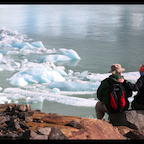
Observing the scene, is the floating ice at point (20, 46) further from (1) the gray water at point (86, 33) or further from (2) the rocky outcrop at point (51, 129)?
(2) the rocky outcrop at point (51, 129)

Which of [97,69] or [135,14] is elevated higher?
[135,14]

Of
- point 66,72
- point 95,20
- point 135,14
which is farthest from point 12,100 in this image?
point 135,14

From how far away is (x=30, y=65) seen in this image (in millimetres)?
10266

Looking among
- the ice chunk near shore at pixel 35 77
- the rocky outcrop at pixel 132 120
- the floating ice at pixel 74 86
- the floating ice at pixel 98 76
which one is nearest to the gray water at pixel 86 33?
the ice chunk near shore at pixel 35 77

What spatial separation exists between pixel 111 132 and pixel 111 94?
45cm

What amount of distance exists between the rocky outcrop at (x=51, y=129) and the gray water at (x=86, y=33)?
10.7 feet

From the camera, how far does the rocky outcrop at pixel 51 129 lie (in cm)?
202

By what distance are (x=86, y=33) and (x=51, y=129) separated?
15563mm

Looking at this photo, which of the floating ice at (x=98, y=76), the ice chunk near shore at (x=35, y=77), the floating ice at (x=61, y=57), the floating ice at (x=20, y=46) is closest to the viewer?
the ice chunk near shore at (x=35, y=77)

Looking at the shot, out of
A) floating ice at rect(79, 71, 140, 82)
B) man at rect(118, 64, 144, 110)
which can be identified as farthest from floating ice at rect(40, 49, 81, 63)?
man at rect(118, 64, 144, 110)

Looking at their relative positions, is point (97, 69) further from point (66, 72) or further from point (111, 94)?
point (111, 94)

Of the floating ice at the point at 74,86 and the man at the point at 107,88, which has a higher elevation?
the man at the point at 107,88

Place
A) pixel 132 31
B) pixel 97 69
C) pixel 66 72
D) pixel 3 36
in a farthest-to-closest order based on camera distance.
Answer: pixel 132 31 < pixel 3 36 < pixel 97 69 < pixel 66 72

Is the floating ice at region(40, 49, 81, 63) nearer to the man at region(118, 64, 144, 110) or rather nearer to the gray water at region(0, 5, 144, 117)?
the gray water at region(0, 5, 144, 117)
